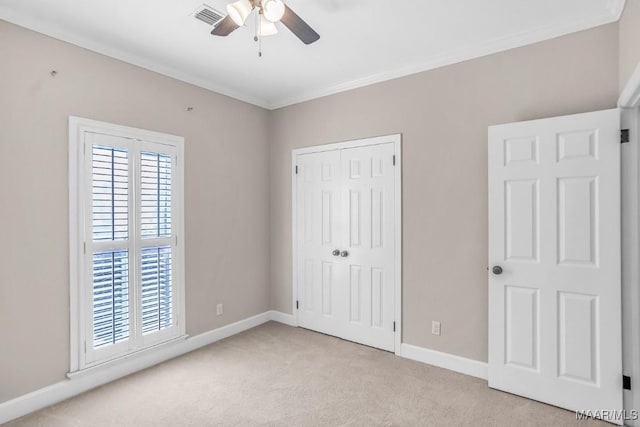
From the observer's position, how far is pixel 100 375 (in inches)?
106

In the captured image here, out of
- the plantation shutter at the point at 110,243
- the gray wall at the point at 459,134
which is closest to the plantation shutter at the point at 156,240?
the plantation shutter at the point at 110,243

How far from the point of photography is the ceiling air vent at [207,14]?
7.40 ft

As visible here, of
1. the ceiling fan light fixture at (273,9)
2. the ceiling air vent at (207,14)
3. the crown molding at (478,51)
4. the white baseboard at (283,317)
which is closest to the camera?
the ceiling fan light fixture at (273,9)

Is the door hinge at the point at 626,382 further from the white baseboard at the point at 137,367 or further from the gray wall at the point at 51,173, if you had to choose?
the gray wall at the point at 51,173

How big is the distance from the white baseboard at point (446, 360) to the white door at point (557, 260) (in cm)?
20

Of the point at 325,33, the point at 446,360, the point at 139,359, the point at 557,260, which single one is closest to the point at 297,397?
the point at 446,360

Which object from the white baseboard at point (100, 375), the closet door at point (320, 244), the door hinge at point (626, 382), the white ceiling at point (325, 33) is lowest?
the white baseboard at point (100, 375)

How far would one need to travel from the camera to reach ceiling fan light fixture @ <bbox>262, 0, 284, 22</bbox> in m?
1.77

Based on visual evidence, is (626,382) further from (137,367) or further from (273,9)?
(137,367)

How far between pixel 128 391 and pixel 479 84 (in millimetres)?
3740

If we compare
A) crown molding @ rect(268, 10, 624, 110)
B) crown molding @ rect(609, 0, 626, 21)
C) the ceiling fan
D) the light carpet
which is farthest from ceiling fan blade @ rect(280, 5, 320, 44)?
the light carpet

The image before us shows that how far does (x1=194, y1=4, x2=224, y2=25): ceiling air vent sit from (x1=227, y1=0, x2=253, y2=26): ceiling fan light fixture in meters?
0.53

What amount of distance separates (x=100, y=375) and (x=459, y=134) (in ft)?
11.7

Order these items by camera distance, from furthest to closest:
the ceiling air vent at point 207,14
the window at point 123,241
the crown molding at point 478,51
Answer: the window at point 123,241
the crown molding at point 478,51
the ceiling air vent at point 207,14
